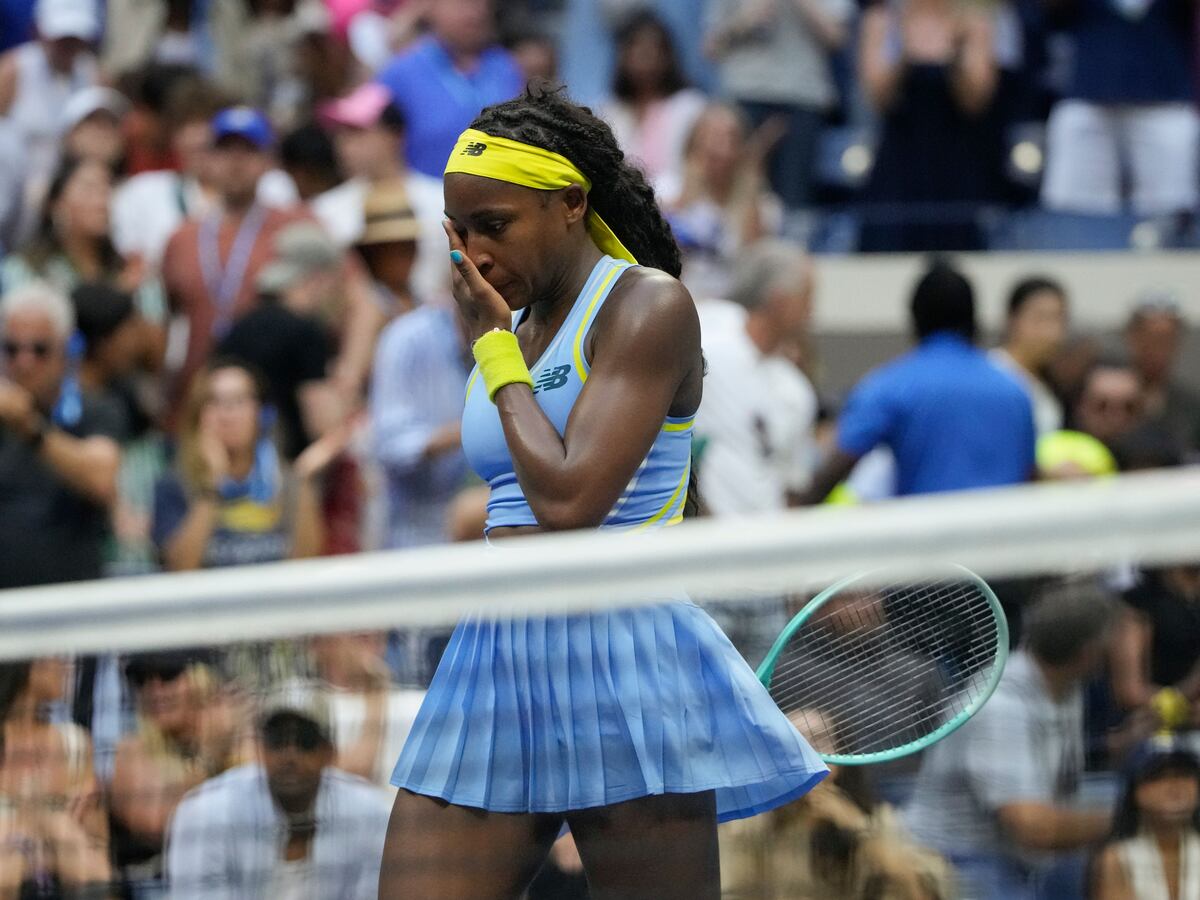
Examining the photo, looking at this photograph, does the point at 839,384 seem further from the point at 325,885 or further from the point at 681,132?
the point at 325,885

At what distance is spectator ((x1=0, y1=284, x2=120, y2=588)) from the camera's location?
243 inches

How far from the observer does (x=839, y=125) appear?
1073cm

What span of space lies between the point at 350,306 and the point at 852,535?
533 cm

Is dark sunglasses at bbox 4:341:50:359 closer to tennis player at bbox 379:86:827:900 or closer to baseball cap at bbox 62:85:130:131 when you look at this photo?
baseball cap at bbox 62:85:130:131

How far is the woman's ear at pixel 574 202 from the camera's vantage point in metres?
3.47

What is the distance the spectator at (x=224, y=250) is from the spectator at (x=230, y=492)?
3.31ft

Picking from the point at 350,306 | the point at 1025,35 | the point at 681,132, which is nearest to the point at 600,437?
the point at 350,306

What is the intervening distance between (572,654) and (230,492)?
356 centimetres

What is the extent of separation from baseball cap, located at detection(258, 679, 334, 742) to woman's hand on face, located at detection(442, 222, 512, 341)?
697mm

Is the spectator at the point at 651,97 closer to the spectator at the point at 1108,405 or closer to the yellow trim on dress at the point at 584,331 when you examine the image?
the spectator at the point at 1108,405

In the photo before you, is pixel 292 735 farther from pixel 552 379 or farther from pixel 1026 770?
pixel 1026 770

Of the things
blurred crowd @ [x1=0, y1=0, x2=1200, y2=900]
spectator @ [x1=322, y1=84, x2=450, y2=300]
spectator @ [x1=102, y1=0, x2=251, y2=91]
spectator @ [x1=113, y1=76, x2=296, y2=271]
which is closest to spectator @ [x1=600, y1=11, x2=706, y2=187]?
blurred crowd @ [x1=0, y1=0, x2=1200, y2=900]

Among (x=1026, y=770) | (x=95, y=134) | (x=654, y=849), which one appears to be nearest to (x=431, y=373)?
(x=95, y=134)

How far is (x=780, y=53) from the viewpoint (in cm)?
1012
